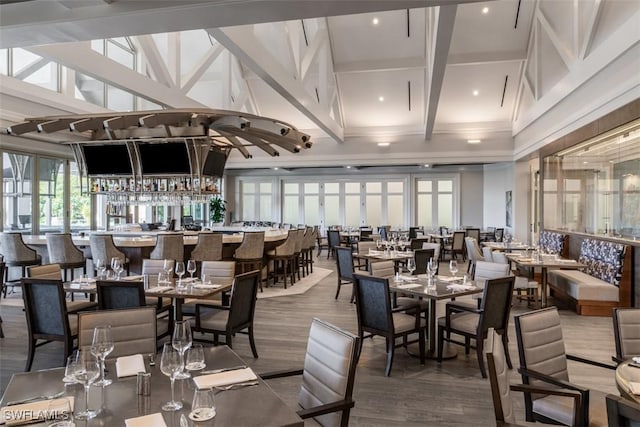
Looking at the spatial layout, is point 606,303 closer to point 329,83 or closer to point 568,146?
point 568,146

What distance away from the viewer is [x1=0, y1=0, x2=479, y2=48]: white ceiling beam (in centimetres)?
337

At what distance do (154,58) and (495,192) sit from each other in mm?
11611

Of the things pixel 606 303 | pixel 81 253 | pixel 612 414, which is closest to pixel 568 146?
pixel 606 303

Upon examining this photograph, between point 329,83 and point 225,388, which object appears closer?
point 225,388

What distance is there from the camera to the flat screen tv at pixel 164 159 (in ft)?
27.2

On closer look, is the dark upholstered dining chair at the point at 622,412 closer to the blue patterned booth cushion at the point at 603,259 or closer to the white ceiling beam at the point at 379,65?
the blue patterned booth cushion at the point at 603,259

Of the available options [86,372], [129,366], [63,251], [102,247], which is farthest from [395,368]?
[63,251]

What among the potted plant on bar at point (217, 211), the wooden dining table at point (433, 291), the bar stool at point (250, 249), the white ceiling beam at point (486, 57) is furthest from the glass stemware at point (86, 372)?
the potted plant on bar at point (217, 211)

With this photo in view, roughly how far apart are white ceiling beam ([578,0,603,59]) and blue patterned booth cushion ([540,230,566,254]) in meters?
3.64

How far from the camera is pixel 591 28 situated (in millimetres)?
6508

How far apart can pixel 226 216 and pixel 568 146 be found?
40.1 ft

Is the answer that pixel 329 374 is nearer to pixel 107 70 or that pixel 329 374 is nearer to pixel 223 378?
pixel 223 378

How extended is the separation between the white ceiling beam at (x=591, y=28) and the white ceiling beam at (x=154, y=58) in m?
7.14

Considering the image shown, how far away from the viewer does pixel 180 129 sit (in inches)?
322
